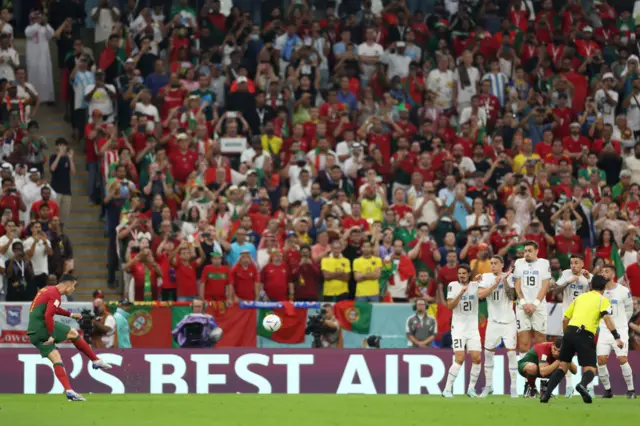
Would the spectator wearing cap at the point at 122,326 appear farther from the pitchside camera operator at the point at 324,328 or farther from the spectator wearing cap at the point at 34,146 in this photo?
the spectator wearing cap at the point at 34,146

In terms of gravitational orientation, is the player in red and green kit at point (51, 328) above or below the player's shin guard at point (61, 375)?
above

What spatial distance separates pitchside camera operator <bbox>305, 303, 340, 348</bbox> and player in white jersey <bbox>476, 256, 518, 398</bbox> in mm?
4377

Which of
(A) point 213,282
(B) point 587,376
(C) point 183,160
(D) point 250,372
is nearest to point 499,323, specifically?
(B) point 587,376

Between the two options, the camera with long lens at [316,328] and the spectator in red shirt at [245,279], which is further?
the spectator in red shirt at [245,279]

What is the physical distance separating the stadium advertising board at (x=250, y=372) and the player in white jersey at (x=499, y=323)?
2.41 metres

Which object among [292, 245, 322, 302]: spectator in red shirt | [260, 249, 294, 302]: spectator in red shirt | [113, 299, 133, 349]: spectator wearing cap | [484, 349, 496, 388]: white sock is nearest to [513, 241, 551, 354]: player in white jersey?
[484, 349, 496, 388]: white sock

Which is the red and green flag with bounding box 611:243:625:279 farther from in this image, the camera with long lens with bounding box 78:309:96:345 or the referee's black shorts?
the camera with long lens with bounding box 78:309:96:345

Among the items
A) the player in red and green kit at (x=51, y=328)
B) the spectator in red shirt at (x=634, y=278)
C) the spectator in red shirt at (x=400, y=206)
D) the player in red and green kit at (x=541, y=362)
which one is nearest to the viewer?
the player in red and green kit at (x=51, y=328)

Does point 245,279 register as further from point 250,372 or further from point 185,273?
point 250,372

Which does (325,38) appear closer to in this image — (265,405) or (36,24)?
(36,24)

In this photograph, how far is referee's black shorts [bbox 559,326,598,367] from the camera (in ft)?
61.8

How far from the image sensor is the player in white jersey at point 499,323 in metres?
21.2

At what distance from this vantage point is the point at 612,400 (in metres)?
20.4

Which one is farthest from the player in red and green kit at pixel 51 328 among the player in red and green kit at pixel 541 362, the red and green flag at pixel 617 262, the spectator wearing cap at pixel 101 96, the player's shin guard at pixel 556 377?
the red and green flag at pixel 617 262
